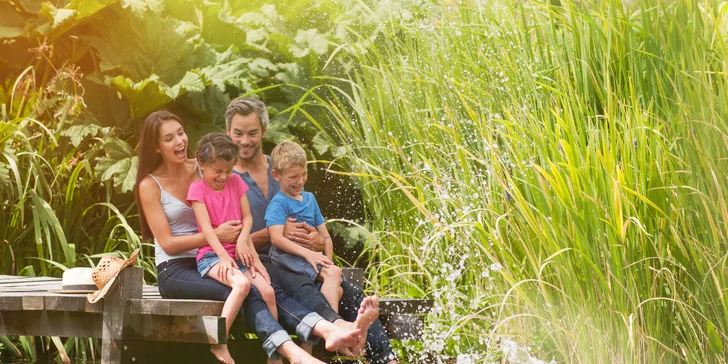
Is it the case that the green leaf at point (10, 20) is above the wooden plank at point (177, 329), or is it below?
above

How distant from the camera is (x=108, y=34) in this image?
6480mm

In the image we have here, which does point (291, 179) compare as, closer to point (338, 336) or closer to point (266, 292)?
point (266, 292)

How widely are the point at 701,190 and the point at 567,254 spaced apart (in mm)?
494

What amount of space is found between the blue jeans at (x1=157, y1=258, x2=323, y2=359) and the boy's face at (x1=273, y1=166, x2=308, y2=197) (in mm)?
476

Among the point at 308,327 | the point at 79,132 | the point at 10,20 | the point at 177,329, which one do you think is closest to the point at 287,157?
the point at 308,327

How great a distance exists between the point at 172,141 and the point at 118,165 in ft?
6.31

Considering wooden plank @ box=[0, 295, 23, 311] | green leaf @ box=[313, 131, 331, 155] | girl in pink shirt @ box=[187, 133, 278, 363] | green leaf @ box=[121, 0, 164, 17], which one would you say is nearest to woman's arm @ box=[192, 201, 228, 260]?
girl in pink shirt @ box=[187, 133, 278, 363]

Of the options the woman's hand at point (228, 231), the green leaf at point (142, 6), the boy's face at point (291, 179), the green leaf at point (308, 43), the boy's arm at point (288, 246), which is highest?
the green leaf at point (142, 6)

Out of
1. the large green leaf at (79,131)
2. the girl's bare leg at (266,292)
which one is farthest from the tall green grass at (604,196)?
the large green leaf at (79,131)

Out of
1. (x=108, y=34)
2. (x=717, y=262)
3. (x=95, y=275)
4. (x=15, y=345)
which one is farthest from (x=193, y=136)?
(x=717, y=262)

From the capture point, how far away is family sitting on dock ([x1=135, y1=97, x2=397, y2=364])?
3686 millimetres

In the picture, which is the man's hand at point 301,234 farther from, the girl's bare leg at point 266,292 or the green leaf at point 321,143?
the green leaf at point 321,143

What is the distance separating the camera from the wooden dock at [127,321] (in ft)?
11.7

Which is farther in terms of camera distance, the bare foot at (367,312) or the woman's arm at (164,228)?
the woman's arm at (164,228)
